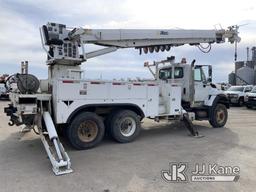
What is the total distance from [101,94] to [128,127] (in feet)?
4.82

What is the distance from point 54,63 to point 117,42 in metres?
2.16

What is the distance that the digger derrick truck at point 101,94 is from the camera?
279 inches

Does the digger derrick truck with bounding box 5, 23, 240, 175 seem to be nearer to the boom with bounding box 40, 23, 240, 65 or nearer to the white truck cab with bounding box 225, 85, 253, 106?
the boom with bounding box 40, 23, 240, 65

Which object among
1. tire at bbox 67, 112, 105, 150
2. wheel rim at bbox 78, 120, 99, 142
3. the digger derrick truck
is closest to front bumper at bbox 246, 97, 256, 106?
the digger derrick truck

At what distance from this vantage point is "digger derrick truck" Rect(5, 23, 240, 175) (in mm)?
7098

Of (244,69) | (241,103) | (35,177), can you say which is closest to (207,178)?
(35,177)

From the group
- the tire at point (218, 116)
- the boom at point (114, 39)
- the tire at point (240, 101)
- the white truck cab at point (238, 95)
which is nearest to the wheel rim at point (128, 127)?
the boom at point (114, 39)

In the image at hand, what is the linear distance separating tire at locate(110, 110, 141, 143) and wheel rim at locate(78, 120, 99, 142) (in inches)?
23.1

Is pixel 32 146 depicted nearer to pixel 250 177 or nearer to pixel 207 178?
pixel 207 178

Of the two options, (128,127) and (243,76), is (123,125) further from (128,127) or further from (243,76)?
(243,76)

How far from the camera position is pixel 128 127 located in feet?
28.1

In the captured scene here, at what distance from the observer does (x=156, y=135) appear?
31.5 feet

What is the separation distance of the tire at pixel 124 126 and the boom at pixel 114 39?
196 cm

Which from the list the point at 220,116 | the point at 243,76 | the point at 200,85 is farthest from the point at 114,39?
the point at 243,76
